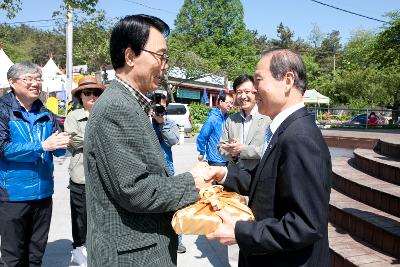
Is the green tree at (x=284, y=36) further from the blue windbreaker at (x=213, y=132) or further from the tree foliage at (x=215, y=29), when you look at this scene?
the blue windbreaker at (x=213, y=132)

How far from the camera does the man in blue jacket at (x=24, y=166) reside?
3.03 meters

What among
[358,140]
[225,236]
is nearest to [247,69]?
[358,140]

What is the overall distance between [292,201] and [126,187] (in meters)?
0.70

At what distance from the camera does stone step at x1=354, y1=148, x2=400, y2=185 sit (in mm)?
5035

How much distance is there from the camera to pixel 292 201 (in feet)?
5.26

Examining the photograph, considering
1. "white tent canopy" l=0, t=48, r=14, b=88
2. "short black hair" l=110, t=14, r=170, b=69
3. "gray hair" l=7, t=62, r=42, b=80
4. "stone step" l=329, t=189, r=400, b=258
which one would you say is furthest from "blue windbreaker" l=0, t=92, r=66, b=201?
"white tent canopy" l=0, t=48, r=14, b=88

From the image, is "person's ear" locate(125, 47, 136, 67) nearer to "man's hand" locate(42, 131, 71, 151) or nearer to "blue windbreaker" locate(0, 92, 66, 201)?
"man's hand" locate(42, 131, 71, 151)

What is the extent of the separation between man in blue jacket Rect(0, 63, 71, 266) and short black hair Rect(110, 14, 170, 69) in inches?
54.0

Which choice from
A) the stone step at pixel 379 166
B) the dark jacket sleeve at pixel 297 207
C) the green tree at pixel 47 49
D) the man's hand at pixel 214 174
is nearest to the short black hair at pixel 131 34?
the man's hand at pixel 214 174

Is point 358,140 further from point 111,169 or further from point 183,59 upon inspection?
point 183,59

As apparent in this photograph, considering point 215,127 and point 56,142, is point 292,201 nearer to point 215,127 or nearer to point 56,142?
point 56,142

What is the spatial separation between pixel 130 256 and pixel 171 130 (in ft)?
7.97

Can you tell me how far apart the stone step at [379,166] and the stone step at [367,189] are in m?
0.09

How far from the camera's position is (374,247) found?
3756 millimetres
